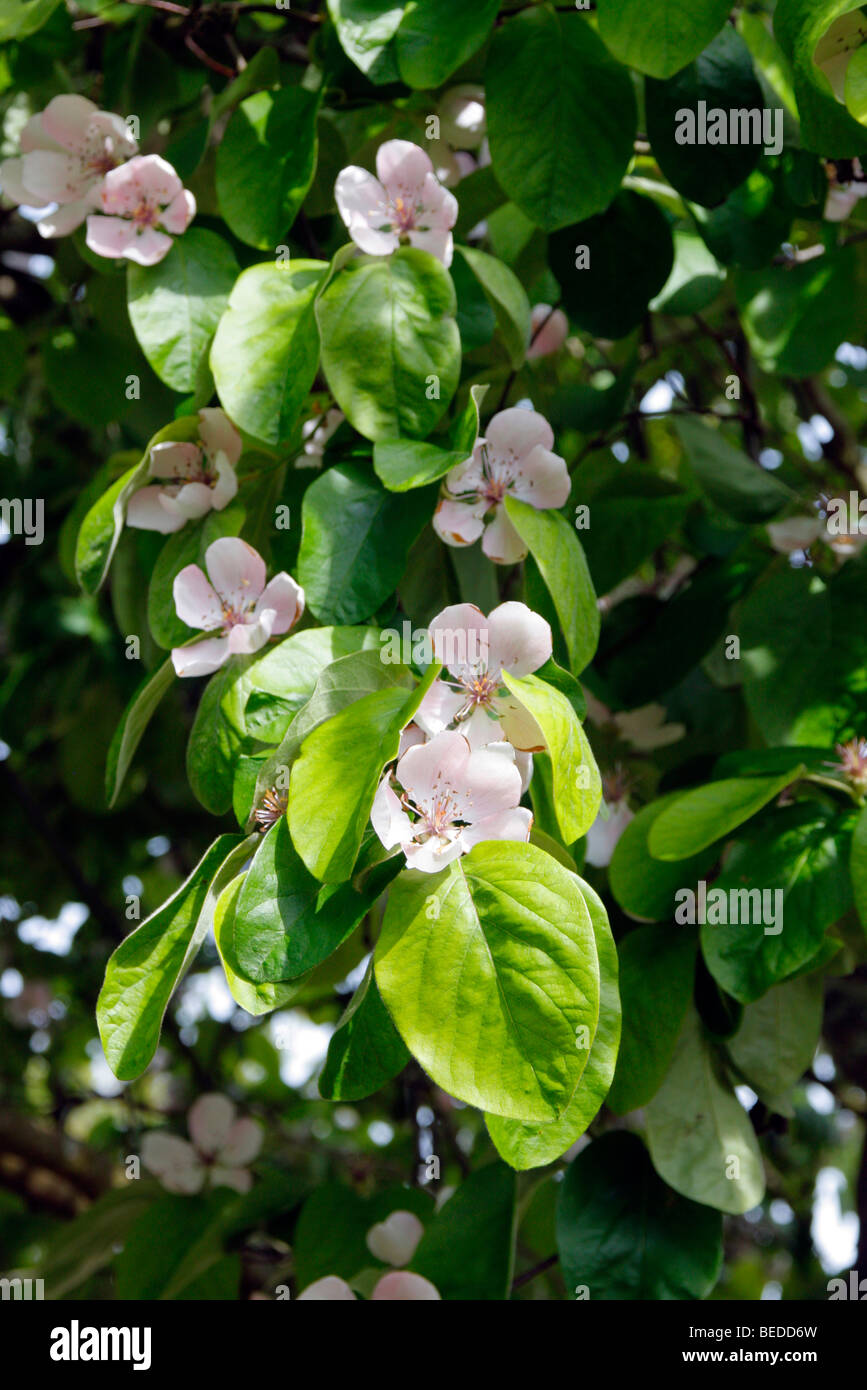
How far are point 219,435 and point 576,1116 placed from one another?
517 mm

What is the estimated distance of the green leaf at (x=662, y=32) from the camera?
0.82m

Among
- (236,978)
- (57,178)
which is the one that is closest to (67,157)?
(57,178)

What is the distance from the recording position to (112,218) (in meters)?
0.97

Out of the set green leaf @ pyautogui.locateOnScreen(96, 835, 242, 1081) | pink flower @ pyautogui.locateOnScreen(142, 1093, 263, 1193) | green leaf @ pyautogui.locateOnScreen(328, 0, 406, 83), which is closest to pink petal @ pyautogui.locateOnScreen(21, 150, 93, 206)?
green leaf @ pyautogui.locateOnScreen(328, 0, 406, 83)

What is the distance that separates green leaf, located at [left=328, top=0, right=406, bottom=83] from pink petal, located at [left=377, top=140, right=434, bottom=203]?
59mm

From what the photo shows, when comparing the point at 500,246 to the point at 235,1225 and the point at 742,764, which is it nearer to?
the point at 742,764

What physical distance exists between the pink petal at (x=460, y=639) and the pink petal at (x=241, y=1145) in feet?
3.26

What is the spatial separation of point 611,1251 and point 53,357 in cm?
98

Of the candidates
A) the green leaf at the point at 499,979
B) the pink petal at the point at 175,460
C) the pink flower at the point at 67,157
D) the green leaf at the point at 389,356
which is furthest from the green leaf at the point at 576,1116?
the pink flower at the point at 67,157

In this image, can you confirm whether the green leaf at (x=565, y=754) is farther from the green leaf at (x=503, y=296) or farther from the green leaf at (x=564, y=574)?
the green leaf at (x=503, y=296)

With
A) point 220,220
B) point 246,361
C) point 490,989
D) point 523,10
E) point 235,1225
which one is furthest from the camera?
point 235,1225

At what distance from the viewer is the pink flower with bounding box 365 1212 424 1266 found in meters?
1.08

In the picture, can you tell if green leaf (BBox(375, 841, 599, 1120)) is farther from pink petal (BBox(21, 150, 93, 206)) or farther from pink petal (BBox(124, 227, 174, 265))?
pink petal (BBox(21, 150, 93, 206))
